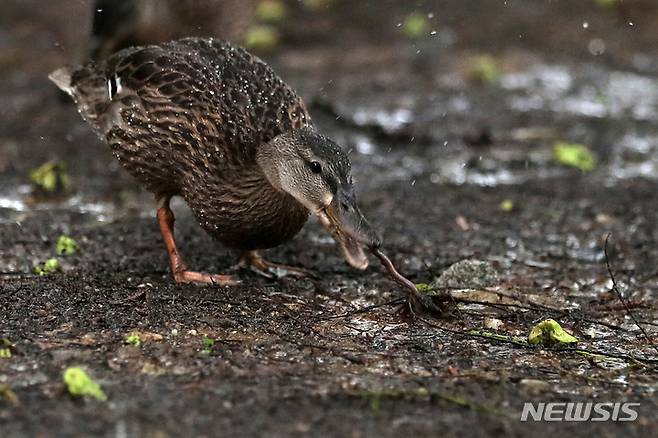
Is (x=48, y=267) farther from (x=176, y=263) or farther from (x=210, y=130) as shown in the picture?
(x=210, y=130)

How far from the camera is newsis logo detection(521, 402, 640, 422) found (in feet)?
12.0

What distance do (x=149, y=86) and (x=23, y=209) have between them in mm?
1756

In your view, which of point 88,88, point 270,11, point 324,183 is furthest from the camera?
point 270,11

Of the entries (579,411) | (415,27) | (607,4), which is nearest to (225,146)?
(579,411)

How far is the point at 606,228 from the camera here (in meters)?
6.36

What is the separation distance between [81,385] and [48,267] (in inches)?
69.5

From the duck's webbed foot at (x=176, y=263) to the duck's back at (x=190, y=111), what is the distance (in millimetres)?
167

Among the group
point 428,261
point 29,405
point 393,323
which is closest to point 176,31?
point 428,261

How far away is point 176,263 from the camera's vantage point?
529 centimetres

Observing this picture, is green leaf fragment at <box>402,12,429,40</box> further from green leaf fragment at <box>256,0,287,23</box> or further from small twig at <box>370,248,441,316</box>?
small twig at <box>370,248,441,316</box>

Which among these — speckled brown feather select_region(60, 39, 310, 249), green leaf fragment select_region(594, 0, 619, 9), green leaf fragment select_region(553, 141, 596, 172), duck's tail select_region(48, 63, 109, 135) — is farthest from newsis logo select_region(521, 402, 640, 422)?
green leaf fragment select_region(594, 0, 619, 9)

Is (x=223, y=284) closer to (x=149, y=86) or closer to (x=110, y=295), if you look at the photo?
(x=110, y=295)

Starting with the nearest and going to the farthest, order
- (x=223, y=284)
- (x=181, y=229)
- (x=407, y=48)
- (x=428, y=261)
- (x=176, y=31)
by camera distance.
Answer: (x=223, y=284)
(x=428, y=261)
(x=181, y=229)
(x=176, y=31)
(x=407, y=48)

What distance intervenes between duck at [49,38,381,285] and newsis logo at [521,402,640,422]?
1219 millimetres
